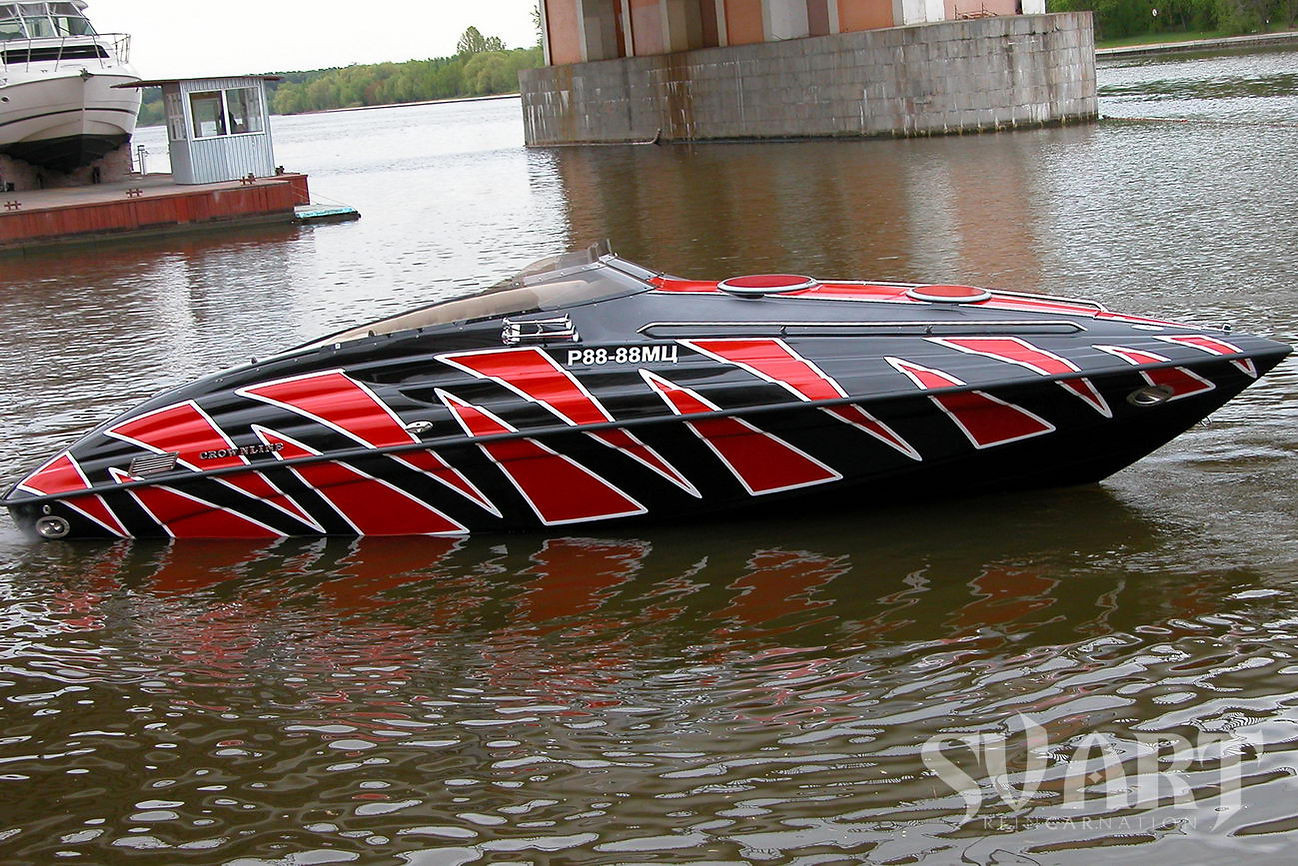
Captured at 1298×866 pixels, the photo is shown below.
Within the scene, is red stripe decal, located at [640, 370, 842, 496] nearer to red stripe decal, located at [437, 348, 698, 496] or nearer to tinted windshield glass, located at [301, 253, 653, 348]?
red stripe decal, located at [437, 348, 698, 496]

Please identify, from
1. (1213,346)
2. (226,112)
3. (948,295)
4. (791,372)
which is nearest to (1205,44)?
(226,112)

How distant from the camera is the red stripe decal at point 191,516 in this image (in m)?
6.95

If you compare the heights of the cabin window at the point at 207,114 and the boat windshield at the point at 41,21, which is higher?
the boat windshield at the point at 41,21

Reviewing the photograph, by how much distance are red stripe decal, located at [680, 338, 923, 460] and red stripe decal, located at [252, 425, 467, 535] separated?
1578 mm

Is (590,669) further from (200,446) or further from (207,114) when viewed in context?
(207,114)

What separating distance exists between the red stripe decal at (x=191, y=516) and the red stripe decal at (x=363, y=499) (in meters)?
0.46

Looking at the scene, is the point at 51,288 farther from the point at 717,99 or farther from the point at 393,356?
the point at 717,99

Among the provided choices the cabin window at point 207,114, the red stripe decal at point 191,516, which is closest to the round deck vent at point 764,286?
the red stripe decal at point 191,516

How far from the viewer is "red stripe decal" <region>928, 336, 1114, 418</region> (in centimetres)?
589

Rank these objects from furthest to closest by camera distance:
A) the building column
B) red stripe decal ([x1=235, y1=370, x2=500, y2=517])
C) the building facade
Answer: the building column < the building facade < red stripe decal ([x1=235, y1=370, x2=500, y2=517])

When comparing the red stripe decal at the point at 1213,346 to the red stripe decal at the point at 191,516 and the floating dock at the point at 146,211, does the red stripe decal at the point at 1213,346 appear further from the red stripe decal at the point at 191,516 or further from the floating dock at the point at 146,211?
the floating dock at the point at 146,211

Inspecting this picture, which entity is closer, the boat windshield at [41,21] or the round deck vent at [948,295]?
the round deck vent at [948,295]

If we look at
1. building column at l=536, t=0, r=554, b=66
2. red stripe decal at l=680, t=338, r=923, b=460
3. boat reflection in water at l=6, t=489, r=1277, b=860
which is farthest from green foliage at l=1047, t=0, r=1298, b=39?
boat reflection in water at l=6, t=489, r=1277, b=860

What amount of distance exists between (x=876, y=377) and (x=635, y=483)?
1.24 m
